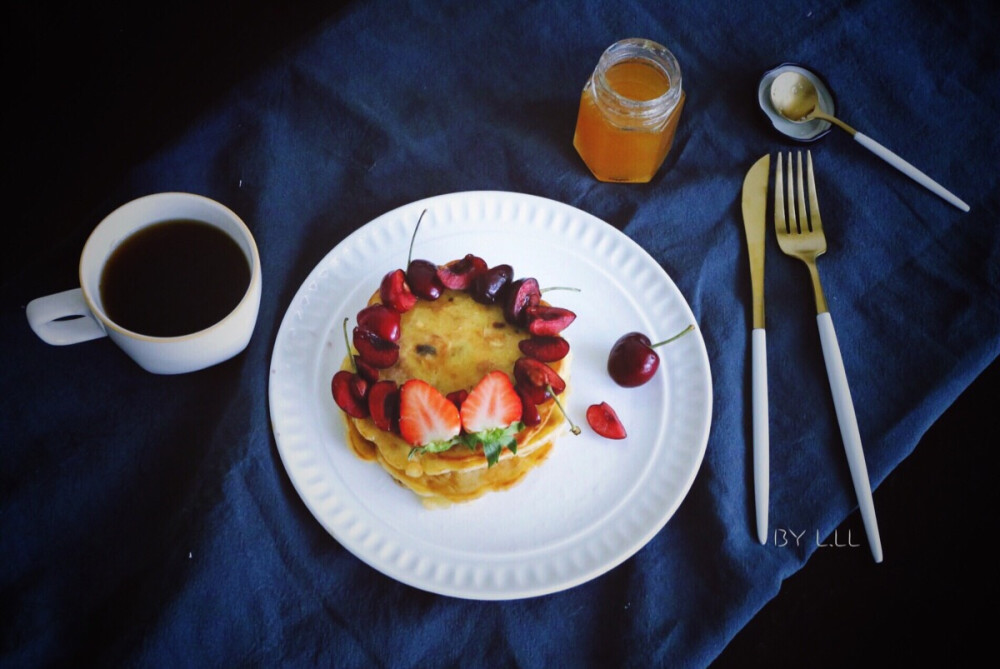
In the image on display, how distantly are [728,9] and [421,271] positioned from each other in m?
1.29

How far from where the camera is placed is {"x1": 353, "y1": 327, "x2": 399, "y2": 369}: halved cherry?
71.3 inches

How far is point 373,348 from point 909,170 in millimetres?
1560

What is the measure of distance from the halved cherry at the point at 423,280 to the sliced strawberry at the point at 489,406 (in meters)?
0.29

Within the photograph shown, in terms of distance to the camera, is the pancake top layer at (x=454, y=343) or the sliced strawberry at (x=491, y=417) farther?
the pancake top layer at (x=454, y=343)

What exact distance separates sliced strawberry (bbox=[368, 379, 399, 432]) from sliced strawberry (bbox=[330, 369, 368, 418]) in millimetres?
27

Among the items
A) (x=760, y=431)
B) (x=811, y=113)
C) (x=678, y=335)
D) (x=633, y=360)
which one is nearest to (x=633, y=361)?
(x=633, y=360)

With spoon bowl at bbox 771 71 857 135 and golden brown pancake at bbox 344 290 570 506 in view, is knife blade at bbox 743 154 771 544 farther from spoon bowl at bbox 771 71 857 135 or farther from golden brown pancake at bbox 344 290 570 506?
golden brown pancake at bbox 344 290 570 506

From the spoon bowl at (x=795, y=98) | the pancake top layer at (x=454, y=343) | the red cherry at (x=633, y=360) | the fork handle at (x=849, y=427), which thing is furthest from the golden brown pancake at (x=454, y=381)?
the spoon bowl at (x=795, y=98)

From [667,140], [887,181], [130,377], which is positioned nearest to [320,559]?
[130,377]

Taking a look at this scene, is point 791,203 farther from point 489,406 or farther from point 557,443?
point 489,406

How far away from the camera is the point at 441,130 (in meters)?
2.23

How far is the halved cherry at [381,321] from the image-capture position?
5.97ft

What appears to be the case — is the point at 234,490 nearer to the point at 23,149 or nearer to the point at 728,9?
the point at 23,149

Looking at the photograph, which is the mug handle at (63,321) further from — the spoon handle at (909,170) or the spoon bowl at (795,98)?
the spoon handle at (909,170)
